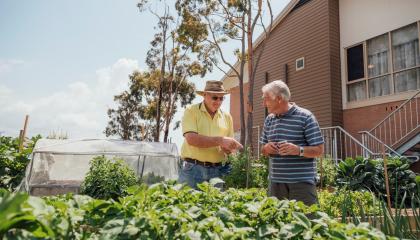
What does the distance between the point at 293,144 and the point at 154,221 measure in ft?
7.56

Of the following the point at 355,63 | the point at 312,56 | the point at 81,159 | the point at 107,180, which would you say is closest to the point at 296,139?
the point at 107,180

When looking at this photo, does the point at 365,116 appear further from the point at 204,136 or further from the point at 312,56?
the point at 204,136

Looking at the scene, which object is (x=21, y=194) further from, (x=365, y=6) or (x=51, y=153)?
(x=365, y=6)

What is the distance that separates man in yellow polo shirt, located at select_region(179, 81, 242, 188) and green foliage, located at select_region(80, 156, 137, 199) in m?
2.79

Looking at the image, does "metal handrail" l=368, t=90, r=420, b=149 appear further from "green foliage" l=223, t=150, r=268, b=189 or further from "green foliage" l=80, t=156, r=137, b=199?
"green foliage" l=80, t=156, r=137, b=199

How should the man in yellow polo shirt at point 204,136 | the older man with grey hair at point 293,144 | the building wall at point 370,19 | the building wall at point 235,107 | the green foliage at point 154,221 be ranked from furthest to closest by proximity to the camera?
the building wall at point 235,107 < the building wall at point 370,19 < the man in yellow polo shirt at point 204,136 < the older man with grey hair at point 293,144 < the green foliage at point 154,221

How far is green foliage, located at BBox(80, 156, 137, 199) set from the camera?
253 inches

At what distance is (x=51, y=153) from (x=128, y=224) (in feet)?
25.1

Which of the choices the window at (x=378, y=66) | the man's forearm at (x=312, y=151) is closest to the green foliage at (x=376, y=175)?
the man's forearm at (x=312, y=151)

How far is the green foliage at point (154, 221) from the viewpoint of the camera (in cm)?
108

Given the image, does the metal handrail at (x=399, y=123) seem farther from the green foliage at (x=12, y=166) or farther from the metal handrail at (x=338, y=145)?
the green foliage at (x=12, y=166)

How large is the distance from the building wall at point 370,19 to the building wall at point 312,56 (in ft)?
0.86

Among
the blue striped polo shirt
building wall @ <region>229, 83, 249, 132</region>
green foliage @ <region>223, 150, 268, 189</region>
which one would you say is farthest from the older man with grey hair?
building wall @ <region>229, 83, 249, 132</region>

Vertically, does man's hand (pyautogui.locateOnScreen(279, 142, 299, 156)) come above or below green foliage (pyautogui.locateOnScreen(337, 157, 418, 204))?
above
